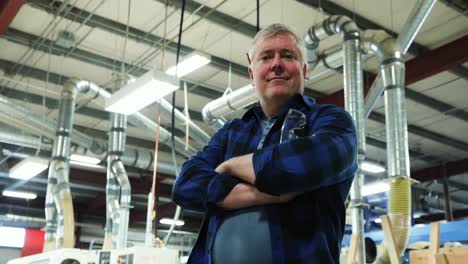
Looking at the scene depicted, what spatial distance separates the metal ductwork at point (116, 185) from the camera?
598 centimetres

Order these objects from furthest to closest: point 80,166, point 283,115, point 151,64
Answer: point 80,166, point 151,64, point 283,115

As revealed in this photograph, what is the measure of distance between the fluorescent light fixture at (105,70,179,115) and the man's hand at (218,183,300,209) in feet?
8.71

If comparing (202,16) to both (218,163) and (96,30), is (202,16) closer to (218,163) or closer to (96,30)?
(96,30)

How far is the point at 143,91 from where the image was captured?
4020 millimetres

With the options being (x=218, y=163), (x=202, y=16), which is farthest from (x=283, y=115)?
(x=202, y=16)

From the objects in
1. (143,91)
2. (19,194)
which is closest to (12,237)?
(19,194)

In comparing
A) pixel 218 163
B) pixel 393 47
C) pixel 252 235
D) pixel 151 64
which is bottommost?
pixel 252 235

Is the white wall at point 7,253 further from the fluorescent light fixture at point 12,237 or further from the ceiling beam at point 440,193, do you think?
the ceiling beam at point 440,193

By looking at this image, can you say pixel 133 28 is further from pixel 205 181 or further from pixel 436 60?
pixel 205 181

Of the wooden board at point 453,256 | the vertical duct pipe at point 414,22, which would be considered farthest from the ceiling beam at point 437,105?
the wooden board at point 453,256

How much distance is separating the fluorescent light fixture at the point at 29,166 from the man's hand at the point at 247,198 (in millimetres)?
6991

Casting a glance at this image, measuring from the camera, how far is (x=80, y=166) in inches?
422

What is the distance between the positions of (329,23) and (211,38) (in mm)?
1761

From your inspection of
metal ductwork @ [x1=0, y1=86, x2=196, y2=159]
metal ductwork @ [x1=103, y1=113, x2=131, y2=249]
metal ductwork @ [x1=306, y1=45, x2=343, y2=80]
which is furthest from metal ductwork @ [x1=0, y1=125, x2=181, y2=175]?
metal ductwork @ [x1=306, y1=45, x2=343, y2=80]
